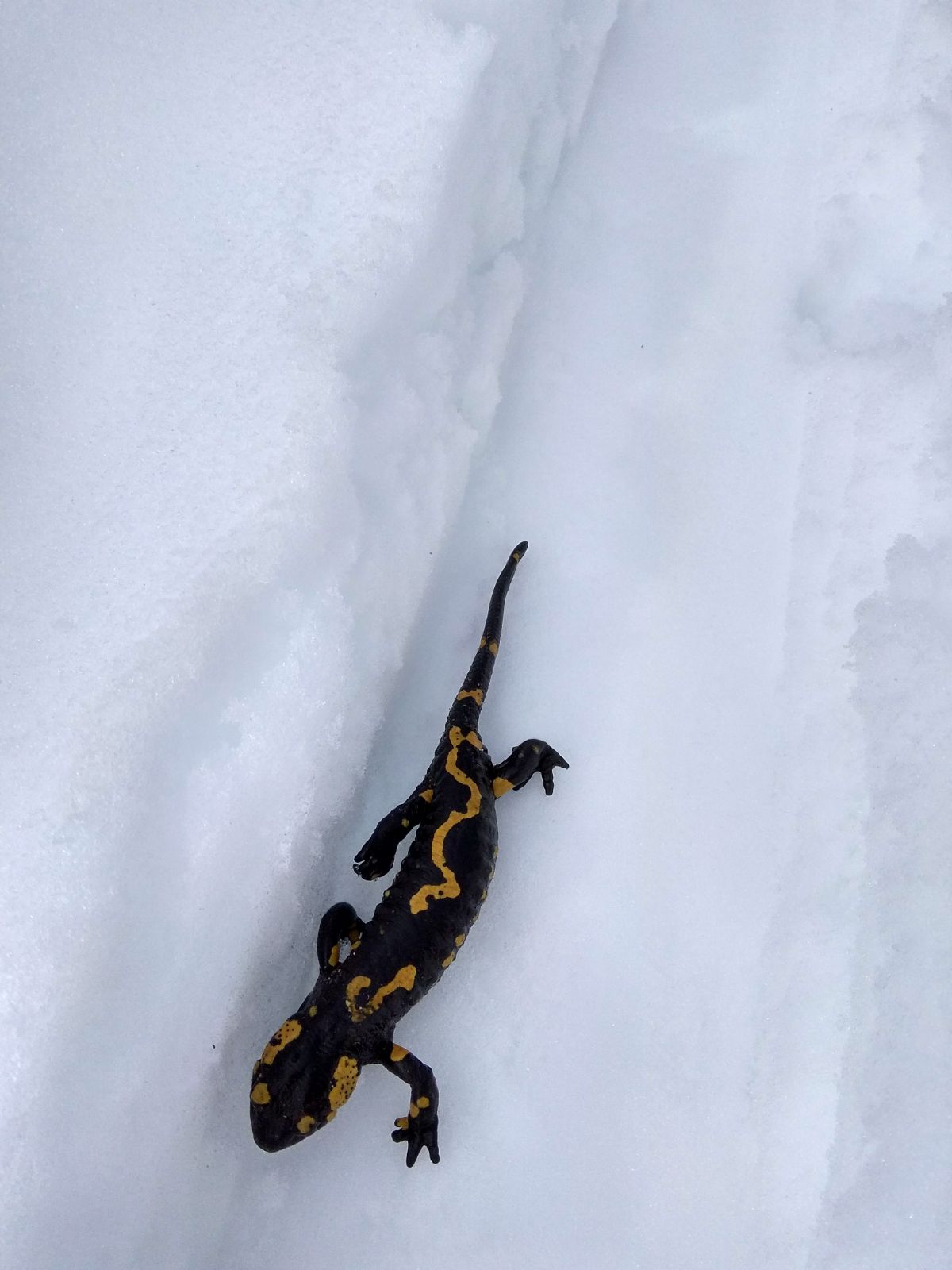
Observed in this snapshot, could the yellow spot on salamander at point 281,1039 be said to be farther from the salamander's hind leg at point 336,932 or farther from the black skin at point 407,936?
the salamander's hind leg at point 336,932

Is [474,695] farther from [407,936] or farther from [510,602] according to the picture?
[407,936]

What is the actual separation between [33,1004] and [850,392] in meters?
2.44

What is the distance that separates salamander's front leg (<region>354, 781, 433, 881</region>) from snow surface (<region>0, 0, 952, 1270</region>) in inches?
3.2

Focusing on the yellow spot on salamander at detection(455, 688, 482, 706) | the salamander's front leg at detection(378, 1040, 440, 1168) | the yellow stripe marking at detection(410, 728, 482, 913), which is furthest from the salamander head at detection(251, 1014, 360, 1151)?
the yellow spot on salamander at detection(455, 688, 482, 706)

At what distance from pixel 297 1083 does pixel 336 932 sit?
13.7 inches

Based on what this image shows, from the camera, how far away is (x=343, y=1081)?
7.71ft

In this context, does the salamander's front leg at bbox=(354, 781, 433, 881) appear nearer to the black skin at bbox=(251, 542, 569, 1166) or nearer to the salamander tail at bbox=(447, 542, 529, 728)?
the black skin at bbox=(251, 542, 569, 1166)

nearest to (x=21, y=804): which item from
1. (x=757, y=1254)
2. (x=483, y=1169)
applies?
A: (x=483, y=1169)

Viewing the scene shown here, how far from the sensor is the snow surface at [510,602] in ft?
6.94

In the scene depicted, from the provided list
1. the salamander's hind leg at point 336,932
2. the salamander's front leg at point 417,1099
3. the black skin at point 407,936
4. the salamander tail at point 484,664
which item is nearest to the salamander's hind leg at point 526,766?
the black skin at point 407,936

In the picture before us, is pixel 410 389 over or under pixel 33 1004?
over

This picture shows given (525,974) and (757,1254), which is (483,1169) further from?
(757,1254)

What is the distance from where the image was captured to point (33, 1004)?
6.67ft

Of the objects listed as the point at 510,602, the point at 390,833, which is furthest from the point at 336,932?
the point at 510,602
